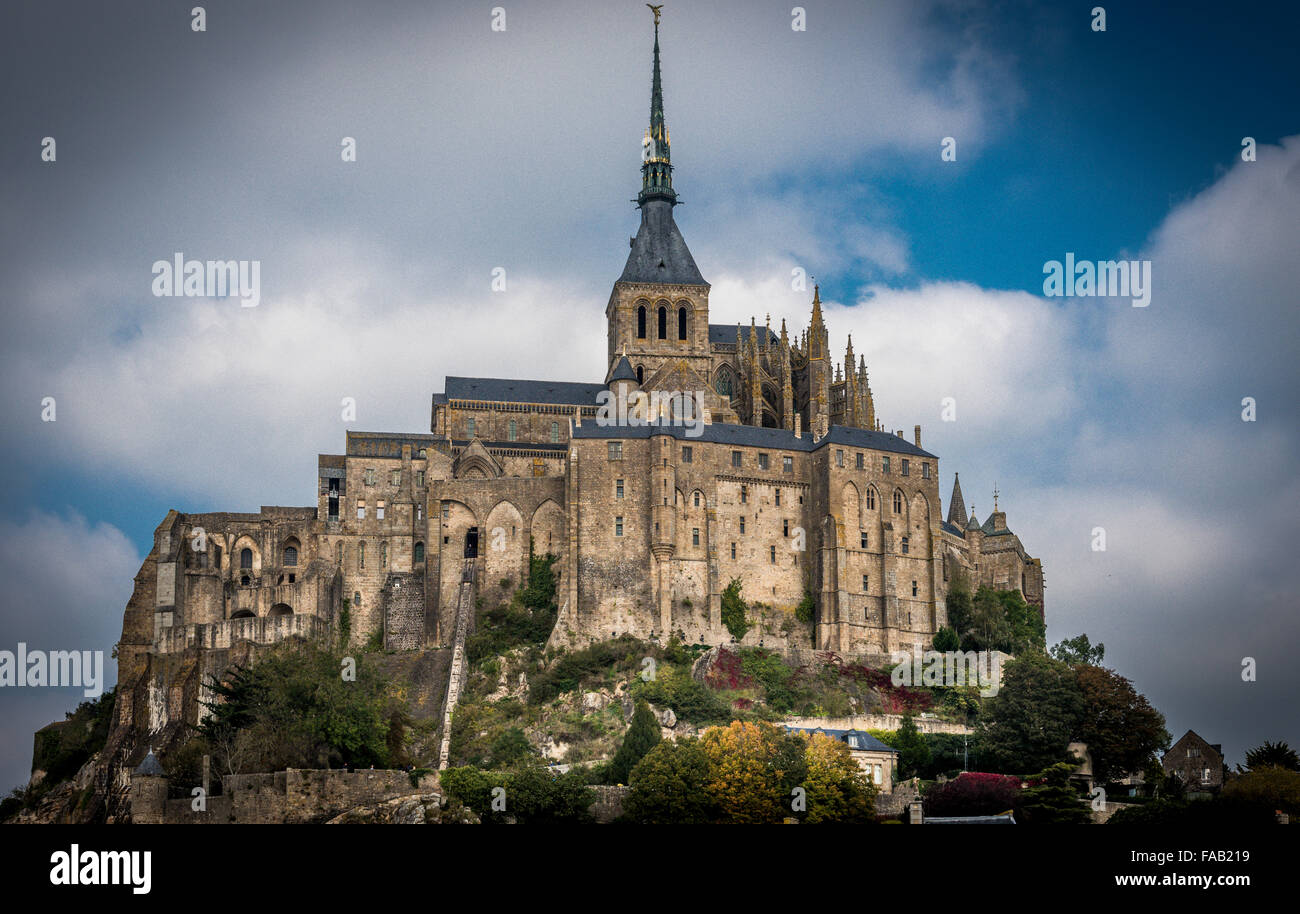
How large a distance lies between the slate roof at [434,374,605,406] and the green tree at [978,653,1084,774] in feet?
113

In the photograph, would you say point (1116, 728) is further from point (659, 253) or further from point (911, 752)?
point (659, 253)

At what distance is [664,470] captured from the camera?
96812mm

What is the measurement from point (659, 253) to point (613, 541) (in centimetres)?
2706

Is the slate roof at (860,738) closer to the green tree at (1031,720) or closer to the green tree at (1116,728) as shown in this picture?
the green tree at (1031,720)

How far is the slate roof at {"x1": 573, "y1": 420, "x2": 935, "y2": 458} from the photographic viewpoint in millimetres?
98500

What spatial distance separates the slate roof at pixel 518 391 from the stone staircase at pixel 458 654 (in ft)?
46.8

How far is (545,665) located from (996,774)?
77.7 feet

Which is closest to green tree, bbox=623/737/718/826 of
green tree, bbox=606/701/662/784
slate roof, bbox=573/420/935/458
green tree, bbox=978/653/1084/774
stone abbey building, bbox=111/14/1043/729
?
green tree, bbox=606/701/662/784

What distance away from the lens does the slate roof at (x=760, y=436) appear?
98.5 m

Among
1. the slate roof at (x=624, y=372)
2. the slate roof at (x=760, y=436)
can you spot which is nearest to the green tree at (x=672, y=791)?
the slate roof at (x=760, y=436)

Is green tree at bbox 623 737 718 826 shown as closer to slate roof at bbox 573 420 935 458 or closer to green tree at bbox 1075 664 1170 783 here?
green tree at bbox 1075 664 1170 783

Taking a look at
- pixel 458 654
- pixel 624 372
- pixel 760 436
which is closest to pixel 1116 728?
pixel 760 436

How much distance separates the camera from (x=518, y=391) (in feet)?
368
